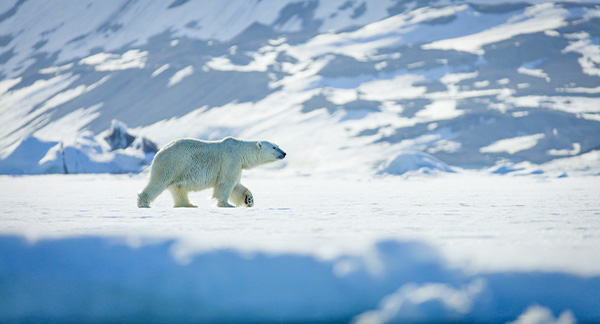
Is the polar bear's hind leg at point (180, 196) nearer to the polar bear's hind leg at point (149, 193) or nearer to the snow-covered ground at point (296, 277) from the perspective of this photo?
the polar bear's hind leg at point (149, 193)

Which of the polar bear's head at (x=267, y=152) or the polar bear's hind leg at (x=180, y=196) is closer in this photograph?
the polar bear's hind leg at (x=180, y=196)

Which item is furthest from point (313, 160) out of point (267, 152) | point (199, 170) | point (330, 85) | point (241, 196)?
point (199, 170)

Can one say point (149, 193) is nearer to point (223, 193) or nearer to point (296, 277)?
point (223, 193)

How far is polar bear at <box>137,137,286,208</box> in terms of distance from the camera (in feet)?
17.8

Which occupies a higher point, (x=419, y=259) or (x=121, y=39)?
(x=419, y=259)

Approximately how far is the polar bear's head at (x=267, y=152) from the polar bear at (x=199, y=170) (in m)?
0.07

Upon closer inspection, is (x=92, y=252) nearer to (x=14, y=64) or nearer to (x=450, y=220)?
(x=450, y=220)

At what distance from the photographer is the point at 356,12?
158 feet

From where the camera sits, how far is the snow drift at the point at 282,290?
219 centimetres

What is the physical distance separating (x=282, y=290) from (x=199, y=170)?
11.3 feet

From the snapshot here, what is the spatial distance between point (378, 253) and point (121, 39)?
55556 mm

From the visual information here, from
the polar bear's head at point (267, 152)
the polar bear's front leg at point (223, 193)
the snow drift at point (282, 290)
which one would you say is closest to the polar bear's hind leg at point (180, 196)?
the polar bear's front leg at point (223, 193)

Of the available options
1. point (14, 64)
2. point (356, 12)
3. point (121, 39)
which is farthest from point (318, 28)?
point (14, 64)

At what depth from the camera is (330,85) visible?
30.5 metres
